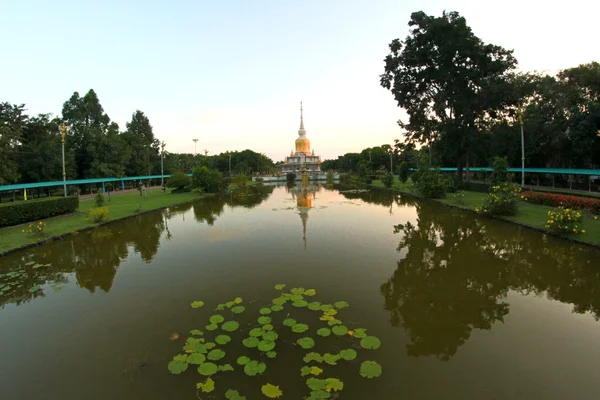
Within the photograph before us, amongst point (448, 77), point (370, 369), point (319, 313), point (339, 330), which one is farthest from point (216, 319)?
point (448, 77)

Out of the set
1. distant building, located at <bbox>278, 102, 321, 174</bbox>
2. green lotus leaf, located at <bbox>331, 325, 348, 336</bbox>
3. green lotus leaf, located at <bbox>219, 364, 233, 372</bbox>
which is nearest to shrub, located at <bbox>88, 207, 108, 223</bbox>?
green lotus leaf, located at <bbox>219, 364, 233, 372</bbox>

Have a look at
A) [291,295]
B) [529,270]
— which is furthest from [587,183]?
[291,295]

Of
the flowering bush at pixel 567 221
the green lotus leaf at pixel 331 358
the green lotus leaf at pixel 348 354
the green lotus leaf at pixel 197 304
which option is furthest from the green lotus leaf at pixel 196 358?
the flowering bush at pixel 567 221

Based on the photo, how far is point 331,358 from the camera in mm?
5348

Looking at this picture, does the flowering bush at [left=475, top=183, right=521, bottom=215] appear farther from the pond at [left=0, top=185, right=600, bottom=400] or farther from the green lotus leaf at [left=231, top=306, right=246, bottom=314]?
the green lotus leaf at [left=231, top=306, right=246, bottom=314]

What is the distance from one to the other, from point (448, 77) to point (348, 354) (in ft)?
99.9

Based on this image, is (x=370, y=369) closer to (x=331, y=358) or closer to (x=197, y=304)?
(x=331, y=358)

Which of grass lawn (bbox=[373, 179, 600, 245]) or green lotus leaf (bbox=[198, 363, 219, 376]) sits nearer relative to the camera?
green lotus leaf (bbox=[198, 363, 219, 376])

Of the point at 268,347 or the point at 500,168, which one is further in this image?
the point at 500,168

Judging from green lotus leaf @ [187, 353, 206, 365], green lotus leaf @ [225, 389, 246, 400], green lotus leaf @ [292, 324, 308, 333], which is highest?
green lotus leaf @ [292, 324, 308, 333]

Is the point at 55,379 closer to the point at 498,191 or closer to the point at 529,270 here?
the point at 529,270

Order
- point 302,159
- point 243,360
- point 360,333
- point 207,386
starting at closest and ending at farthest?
point 207,386
point 243,360
point 360,333
point 302,159

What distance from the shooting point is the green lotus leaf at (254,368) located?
500cm

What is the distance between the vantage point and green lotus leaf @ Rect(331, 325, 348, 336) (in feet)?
20.2
